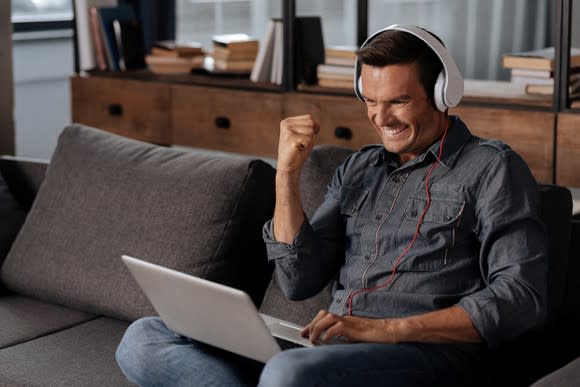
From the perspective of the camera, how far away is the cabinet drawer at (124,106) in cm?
375

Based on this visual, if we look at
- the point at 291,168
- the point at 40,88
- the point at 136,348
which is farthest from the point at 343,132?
the point at 40,88

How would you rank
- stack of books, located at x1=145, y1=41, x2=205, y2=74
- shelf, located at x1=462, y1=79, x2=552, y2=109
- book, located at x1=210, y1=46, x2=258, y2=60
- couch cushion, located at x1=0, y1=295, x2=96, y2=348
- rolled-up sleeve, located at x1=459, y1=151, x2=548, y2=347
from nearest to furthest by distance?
rolled-up sleeve, located at x1=459, y1=151, x2=548, y2=347 → couch cushion, located at x1=0, y1=295, x2=96, y2=348 → shelf, located at x1=462, y1=79, x2=552, y2=109 → book, located at x1=210, y1=46, x2=258, y2=60 → stack of books, located at x1=145, y1=41, x2=205, y2=74

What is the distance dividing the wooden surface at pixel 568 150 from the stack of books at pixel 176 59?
5.13 feet

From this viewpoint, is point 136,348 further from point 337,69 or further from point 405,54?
point 337,69

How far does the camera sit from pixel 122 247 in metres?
2.45

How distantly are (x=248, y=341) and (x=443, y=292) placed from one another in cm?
38

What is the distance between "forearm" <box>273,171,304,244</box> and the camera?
197cm

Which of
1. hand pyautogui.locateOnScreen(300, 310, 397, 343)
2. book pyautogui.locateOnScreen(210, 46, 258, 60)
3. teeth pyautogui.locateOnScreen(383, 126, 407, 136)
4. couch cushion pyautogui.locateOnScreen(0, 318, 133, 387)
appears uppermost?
book pyautogui.locateOnScreen(210, 46, 258, 60)

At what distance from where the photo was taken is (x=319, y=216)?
2068 mm

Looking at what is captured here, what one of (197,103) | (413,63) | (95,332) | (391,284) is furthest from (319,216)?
(197,103)

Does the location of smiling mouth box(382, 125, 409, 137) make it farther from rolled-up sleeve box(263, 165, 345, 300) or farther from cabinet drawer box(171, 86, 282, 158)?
cabinet drawer box(171, 86, 282, 158)

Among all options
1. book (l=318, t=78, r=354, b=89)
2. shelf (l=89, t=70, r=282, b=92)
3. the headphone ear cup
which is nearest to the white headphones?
the headphone ear cup

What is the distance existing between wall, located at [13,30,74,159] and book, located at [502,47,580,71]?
3313 millimetres

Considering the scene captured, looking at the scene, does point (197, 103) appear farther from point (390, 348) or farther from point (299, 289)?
point (390, 348)
